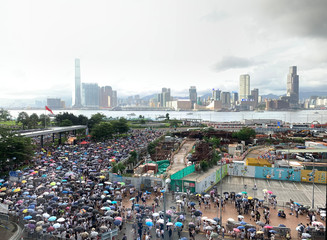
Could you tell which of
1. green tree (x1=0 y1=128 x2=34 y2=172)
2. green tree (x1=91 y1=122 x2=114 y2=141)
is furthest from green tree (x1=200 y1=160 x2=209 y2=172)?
green tree (x1=91 y1=122 x2=114 y2=141)

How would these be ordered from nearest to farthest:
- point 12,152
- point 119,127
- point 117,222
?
point 117,222 < point 12,152 < point 119,127

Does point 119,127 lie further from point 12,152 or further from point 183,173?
point 183,173

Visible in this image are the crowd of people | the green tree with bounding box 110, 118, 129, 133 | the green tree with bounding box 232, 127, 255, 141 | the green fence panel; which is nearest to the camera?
the crowd of people

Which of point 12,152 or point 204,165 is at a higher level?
point 12,152

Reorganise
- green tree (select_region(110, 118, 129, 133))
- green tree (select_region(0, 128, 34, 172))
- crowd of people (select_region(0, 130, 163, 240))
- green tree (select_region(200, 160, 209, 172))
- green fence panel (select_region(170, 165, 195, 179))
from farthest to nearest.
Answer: green tree (select_region(110, 118, 129, 133))
green tree (select_region(200, 160, 209, 172))
green tree (select_region(0, 128, 34, 172))
green fence panel (select_region(170, 165, 195, 179))
crowd of people (select_region(0, 130, 163, 240))

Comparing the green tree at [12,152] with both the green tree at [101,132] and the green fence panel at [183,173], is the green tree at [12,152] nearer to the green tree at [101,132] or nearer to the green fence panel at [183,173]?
the green fence panel at [183,173]

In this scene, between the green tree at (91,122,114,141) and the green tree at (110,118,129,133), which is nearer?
the green tree at (91,122,114,141)

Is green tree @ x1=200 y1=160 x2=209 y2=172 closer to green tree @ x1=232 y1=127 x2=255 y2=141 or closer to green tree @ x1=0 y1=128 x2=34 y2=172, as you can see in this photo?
green tree @ x1=0 y1=128 x2=34 y2=172

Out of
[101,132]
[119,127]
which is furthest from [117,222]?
[119,127]
